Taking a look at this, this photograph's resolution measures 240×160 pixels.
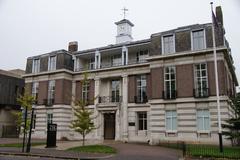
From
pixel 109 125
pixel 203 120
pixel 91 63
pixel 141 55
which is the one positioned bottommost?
pixel 109 125

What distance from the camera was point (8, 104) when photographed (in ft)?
131

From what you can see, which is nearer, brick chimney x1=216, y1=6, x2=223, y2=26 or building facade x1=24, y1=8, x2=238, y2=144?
building facade x1=24, y1=8, x2=238, y2=144

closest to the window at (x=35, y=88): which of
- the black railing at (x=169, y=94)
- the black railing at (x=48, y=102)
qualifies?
the black railing at (x=48, y=102)

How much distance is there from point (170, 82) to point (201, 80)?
10.6ft

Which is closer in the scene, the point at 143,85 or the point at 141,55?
the point at 143,85

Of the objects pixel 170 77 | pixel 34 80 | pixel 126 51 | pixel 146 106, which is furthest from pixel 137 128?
pixel 34 80

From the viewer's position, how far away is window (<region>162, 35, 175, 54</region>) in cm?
2852

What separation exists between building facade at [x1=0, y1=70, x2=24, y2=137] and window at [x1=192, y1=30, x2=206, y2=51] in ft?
90.4

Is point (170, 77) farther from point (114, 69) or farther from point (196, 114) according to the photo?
point (114, 69)

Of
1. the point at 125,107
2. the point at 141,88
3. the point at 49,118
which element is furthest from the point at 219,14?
the point at 49,118

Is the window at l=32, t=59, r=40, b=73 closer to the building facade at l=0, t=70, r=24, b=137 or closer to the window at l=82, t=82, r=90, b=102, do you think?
the building facade at l=0, t=70, r=24, b=137

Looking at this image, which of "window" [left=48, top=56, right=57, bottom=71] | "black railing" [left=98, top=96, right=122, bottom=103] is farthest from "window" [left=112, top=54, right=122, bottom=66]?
"window" [left=48, top=56, right=57, bottom=71]

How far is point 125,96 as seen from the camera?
1268 inches

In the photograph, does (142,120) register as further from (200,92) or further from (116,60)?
(116,60)
